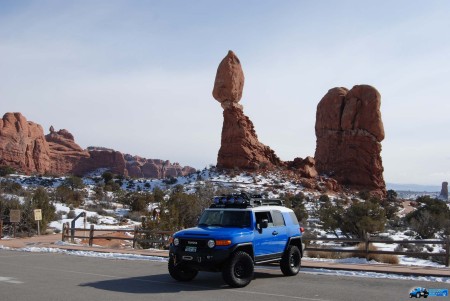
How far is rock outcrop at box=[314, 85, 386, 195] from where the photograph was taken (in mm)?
72562

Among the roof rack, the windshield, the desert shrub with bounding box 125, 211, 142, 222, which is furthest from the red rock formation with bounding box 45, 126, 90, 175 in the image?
the windshield

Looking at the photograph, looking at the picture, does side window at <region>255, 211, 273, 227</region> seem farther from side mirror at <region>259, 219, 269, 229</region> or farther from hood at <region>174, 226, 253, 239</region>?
hood at <region>174, 226, 253, 239</region>

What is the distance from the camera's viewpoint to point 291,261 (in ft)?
44.2

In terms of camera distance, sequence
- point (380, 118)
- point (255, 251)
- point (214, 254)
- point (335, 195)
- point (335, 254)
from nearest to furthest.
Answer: point (214, 254)
point (255, 251)
point (335, 254)
point (335, 195)
point (380, 118)

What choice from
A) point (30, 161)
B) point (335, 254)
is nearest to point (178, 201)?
point (335, 254)

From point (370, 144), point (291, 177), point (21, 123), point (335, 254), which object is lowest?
point (335, 254)

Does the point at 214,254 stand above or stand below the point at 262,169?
below

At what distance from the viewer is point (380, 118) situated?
72625 millimetres

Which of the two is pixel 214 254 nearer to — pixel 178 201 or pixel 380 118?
pixel 178 201

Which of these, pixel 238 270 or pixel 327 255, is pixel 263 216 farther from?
pixel 327 255

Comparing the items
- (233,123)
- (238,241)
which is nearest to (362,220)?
(238,241)

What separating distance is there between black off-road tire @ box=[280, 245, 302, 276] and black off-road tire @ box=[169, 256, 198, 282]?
2582 mm

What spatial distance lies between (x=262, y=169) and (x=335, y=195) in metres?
10.3

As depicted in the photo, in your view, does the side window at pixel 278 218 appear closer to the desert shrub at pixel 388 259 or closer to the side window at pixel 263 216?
the side window at pixel 263 216
